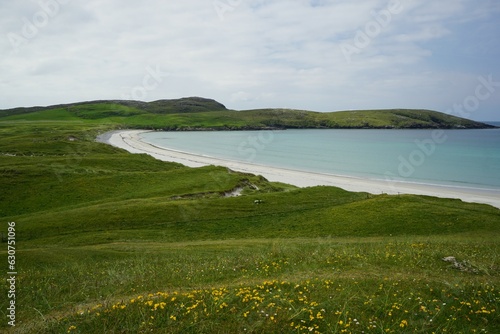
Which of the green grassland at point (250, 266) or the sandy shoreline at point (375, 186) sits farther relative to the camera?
the sandy shoreline at point (375, 186)

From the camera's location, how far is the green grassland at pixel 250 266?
45.5ft

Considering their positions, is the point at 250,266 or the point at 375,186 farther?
the point at 375,186

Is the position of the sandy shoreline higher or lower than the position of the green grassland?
lower

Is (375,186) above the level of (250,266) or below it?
below

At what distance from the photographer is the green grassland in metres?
13.9

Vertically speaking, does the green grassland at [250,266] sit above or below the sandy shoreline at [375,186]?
above

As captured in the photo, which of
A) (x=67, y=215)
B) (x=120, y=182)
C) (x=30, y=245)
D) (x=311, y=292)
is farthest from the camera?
(x=120, y=182)

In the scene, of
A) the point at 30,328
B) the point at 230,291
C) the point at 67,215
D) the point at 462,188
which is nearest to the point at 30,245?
the point at 67,215

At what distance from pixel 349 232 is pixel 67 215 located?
38.0 m

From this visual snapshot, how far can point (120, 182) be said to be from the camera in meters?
67.9

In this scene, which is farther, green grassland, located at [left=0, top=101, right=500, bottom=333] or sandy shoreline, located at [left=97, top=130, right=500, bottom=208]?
sandy shoreline, located at [left=97, top=130, right=500, bottom=208]

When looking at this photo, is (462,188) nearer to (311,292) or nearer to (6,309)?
(311,292)

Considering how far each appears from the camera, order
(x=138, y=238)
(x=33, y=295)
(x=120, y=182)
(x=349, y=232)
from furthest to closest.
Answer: (x=120, y=182), (x=349, y=232), (x=138, y=238), (x=33, y=295)

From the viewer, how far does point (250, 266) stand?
71.3 feet
